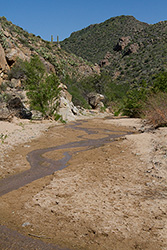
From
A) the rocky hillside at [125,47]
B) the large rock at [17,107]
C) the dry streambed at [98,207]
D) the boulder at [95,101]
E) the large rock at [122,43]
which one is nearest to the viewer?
the dry streambed at [98,207]

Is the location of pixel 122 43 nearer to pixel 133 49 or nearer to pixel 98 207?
pixel 133 49

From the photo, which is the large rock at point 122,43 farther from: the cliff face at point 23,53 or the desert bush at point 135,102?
the desert bush at point 135,102

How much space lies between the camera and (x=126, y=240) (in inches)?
99.6

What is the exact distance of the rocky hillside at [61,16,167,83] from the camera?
55.1 m

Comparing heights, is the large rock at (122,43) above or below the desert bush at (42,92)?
above

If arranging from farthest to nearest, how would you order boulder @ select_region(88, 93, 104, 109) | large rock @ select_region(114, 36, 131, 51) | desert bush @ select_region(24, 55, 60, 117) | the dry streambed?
large rock @ select_region(114, 36, 131, 51) → boulder @ select_region(88, 93, 104, 109) → desert bush @ select_region(24, 55, 60, 117) → the dry streambed

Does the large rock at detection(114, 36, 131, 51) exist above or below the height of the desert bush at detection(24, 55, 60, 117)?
above

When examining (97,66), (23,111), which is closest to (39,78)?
(23,111)

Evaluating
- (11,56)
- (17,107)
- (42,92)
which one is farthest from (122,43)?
(17,107)

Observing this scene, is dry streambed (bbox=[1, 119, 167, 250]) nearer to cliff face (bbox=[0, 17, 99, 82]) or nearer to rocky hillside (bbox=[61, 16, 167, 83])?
cliff face (bbox=[0, 17, 99, 82])

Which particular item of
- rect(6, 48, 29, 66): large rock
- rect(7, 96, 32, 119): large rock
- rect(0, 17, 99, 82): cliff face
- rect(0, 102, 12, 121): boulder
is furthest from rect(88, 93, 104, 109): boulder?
rect(0, 102, 12, 121): boulder

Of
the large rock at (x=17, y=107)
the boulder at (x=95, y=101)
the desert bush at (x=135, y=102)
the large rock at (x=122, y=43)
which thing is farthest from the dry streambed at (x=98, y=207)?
the large rock at (x=122, y=43)

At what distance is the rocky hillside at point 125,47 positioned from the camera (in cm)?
5509

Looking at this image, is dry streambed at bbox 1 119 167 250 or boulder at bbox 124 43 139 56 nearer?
dry streambed at bbox 1 119 167 250
